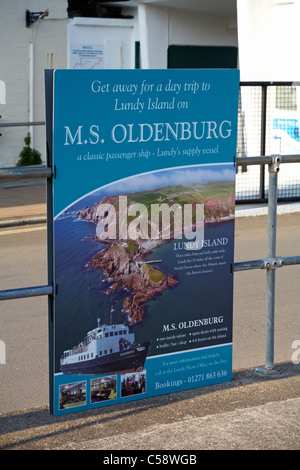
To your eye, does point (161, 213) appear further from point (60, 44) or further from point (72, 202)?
point (60, 44)

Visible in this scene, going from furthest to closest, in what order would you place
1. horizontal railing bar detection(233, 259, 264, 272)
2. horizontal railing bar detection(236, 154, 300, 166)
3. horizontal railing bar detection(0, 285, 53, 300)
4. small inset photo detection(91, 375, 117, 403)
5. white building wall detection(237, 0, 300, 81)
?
white building wall detection(237, 0, 300, 81) → horizontal railing bar detection(233, 259, 264, 272) → horizontal railing bar detection(236, 154, 300, 166) → small inset photo detection(91, 375, 117, 403) → horizontal railing bar detection(0, 285, 53, 300)

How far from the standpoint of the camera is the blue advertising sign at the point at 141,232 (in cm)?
399

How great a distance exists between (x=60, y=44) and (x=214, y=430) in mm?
13246

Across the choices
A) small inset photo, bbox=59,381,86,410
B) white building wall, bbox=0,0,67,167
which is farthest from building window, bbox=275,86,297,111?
small inset photo, bbox=59,381,86,410

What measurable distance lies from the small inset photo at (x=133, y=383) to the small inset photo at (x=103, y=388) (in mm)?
55

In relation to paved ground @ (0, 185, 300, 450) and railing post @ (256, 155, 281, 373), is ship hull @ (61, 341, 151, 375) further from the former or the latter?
railing post @ (256, 155, 281, 373)

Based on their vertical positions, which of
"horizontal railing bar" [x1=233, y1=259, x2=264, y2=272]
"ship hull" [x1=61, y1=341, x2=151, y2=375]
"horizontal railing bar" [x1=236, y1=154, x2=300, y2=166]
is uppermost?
"horizontal railing bar" [x1=236, y1=154, x2=300, y2=166]

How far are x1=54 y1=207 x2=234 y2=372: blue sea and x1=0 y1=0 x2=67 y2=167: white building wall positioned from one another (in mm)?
11547

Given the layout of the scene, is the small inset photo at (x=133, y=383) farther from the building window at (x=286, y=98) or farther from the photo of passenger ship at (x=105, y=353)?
the building window at (x=286, y=98)

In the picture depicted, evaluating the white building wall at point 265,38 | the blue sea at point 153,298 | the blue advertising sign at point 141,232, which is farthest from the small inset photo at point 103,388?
the white building wall at point 265,38

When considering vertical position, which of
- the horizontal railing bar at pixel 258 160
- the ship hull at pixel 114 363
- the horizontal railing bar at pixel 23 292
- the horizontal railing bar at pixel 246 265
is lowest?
the ship hull at pixel 114 363

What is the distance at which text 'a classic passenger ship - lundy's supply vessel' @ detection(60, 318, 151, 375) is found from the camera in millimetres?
4090
